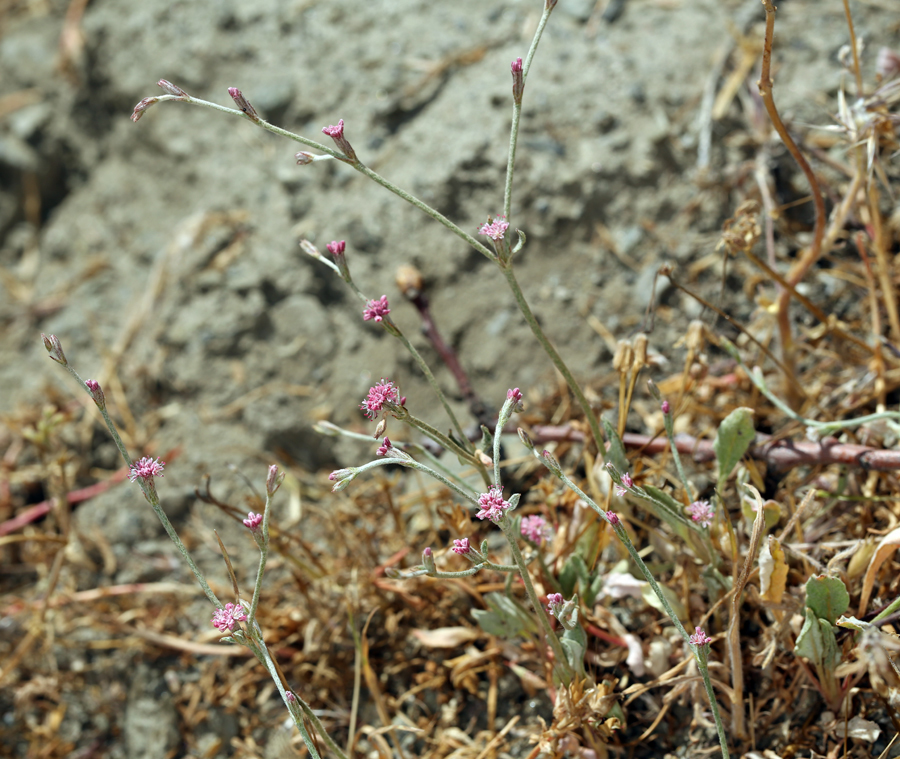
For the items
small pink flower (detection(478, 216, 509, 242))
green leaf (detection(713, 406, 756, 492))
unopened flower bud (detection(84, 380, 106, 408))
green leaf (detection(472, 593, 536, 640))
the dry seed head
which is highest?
small pink flower (detection(478, 216, 509, 242))

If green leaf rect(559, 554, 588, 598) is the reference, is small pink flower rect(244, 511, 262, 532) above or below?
above

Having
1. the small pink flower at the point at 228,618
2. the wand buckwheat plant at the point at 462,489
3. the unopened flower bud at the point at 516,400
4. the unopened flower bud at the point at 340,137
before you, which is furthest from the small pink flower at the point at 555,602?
the unopened flower bud at the point at 340,137

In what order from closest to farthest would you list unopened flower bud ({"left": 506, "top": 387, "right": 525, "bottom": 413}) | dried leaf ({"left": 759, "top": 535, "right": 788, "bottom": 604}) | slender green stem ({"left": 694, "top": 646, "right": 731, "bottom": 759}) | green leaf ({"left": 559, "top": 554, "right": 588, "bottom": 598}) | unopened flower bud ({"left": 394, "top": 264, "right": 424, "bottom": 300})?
slender green stem ({"left": 694, "top": 646, "right": 731, "bottom": 759}) → unopened flower bud ({"left": 506, "top": 387, "right": 525, "bottom": 413}) → dried leaf ({"left": 759, "top": 535, "right": 788, "bottom": 604}) → green leaf ({"left": 559, "top": 554, "right": 588, "bottom": 598}) → unopened flower bud ({"left": 394, "top": 264, "right": 424, "bottom": 300})

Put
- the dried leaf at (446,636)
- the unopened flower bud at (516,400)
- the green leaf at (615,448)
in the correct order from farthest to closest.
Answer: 1. the dried leaf at (446,636)
2. the green leaf at (615,448)
3. the unopened flower bud at (516,400)

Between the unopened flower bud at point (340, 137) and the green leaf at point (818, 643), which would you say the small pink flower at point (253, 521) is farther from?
the green leaf at point (818, 643)

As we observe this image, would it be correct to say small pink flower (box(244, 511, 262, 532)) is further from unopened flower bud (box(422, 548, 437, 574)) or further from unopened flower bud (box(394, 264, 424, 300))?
unopened flower bud (box(394, 264, 424, 300))

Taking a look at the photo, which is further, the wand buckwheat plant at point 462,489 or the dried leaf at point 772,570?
the dried leaf at point 772,570

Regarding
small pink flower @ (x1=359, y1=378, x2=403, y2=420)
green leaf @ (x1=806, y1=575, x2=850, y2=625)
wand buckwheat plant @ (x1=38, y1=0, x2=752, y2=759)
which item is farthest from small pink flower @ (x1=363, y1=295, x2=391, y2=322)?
green leaf @ (x1=806, y1=575, x2=850, y2=625)
